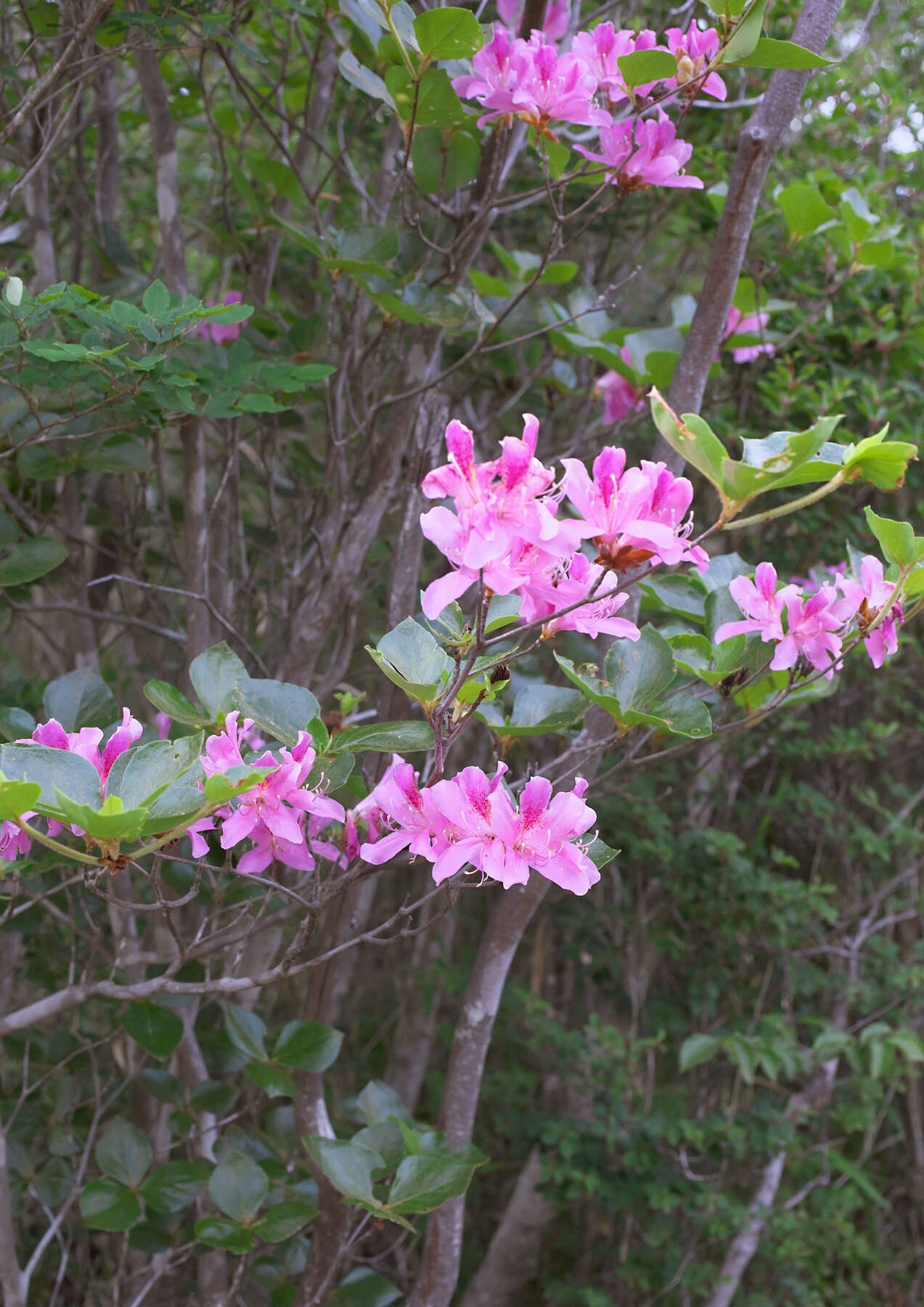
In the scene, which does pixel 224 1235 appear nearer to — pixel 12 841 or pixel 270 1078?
pixel 270 1078

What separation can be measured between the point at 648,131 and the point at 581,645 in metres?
0.57

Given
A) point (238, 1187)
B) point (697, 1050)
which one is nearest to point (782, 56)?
point (238, 1187)

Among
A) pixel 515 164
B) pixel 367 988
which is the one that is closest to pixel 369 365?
pixel 515 164

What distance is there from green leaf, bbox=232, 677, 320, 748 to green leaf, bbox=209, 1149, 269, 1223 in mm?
587

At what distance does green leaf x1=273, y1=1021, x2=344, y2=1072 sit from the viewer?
106cm

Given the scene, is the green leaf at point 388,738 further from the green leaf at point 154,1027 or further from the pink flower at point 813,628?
the green leaf at point 154,1027

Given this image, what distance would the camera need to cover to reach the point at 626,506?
558mm

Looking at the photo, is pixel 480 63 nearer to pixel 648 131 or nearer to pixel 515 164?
pixel 648 131

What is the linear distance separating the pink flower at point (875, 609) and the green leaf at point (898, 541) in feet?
0.17

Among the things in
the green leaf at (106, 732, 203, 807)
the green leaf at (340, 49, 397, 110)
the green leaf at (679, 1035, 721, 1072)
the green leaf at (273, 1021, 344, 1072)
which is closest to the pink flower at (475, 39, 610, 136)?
the green leaf at (340, 49, 397, 110)

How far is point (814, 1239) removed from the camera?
175 centimetres

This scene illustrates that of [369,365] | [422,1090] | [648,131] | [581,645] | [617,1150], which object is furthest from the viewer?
[422,1090]

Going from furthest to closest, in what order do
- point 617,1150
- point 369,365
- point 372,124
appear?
point 372,124 → point 617,1150 → point 369,365

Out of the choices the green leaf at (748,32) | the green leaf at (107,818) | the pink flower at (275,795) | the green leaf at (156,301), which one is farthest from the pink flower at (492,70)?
the green leaf at (107,818)
